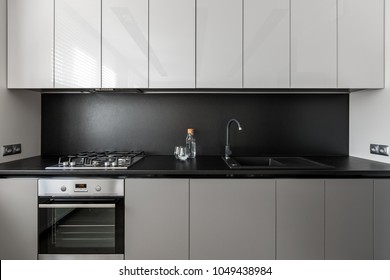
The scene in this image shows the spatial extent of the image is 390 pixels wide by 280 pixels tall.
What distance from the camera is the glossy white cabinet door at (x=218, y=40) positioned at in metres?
1.93

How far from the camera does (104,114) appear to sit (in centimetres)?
235

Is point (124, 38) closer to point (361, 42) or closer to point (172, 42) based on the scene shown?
point (172, 42)

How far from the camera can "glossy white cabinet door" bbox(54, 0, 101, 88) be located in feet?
Result: 6.36

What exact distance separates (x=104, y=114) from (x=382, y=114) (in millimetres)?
2202

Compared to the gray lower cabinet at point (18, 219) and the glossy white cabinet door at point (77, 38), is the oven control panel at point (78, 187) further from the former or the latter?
the glossy white cabinet door at point (77, 38)

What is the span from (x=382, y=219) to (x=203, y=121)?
4.78 feet

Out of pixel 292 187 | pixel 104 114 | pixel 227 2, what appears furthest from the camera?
pixel 104 114

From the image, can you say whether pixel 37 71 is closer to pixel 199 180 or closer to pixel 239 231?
pixel 199 180

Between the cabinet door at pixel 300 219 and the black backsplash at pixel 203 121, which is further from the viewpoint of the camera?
the black backsplash at pixel 203 121

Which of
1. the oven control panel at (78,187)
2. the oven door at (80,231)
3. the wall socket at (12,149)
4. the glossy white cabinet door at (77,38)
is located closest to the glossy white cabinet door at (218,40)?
the glossy white cabinet door at (77,38)

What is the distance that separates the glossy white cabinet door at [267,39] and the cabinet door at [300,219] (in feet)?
2.69

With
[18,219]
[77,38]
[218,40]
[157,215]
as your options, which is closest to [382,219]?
[157,215]

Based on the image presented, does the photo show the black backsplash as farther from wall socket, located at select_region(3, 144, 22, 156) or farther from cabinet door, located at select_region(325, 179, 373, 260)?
cabinet door, located at select_region(325, 179, 373, 260)

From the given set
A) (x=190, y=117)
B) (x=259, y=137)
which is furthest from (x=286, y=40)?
(x=190, y=117)
